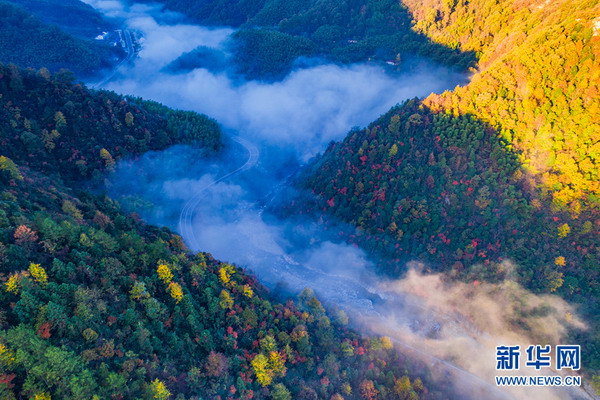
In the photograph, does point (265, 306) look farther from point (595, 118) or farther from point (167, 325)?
point (595, 118)

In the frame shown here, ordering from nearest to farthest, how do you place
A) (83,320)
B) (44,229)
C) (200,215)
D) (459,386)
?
(83,320)
(44,229)
(459,386)
(200,215)

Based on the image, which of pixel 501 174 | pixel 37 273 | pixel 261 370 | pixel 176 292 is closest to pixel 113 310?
pixel 176 292

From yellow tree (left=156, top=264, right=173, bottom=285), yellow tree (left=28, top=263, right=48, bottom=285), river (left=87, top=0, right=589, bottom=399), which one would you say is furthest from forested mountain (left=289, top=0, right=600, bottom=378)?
A: yellow tree (left=28, top=263, right=48, bottom=285)

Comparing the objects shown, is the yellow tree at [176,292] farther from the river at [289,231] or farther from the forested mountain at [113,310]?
the river at [289,231]

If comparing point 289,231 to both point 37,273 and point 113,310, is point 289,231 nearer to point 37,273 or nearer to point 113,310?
point 113,310

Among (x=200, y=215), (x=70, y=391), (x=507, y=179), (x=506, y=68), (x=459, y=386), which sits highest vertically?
(x=506, y=68)

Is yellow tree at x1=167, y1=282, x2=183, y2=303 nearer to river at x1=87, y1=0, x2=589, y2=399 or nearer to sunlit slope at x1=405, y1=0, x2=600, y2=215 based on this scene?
river at x1=87, y1=0, x2=589, y2=399

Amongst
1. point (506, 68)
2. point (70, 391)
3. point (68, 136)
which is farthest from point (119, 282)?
point (506, 68)
